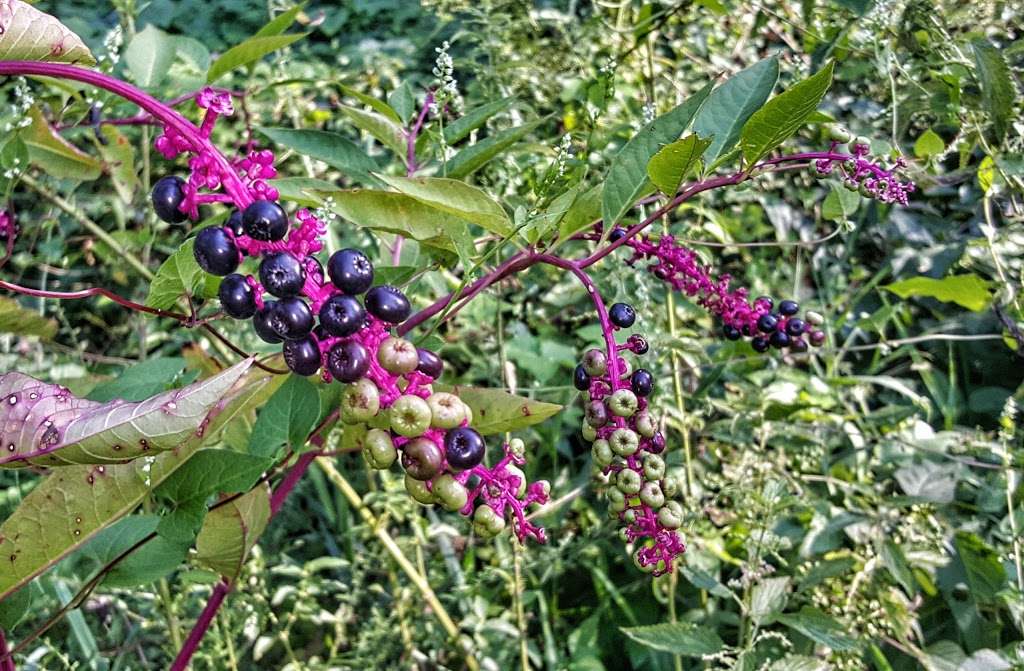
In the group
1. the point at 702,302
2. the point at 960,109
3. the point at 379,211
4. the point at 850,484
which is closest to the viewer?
the point at 379,211

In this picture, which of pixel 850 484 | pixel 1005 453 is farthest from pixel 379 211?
pixel 850 484

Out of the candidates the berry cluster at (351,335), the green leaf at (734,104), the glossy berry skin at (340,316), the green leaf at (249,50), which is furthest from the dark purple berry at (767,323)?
the green leaf at (249,50)

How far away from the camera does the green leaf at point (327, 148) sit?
107 cm

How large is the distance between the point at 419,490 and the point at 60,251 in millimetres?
2188

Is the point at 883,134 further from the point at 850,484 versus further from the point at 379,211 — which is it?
the point at 379,211

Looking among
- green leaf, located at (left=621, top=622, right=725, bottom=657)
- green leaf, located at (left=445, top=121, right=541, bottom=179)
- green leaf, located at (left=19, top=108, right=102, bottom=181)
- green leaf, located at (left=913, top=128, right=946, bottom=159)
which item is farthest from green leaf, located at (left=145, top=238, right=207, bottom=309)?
green leaf, located at (left=913, top=128, right=946, bottom=159)

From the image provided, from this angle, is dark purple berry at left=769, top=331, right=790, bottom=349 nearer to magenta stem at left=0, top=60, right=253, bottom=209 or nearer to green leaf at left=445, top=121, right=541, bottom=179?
green leaf at left=445, top=121, right=541, bottom=179

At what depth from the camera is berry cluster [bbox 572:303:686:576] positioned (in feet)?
2.51

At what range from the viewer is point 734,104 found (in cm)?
91

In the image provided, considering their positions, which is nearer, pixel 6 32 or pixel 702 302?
pixel 6 32

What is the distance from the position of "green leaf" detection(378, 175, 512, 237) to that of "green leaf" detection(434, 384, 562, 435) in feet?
0.55

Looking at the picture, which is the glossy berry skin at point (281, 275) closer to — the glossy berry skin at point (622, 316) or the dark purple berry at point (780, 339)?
the glossy berry skin at point (622, 316)

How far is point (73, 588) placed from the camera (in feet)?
6.16

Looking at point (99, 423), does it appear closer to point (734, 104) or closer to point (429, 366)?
point (429, 366)
